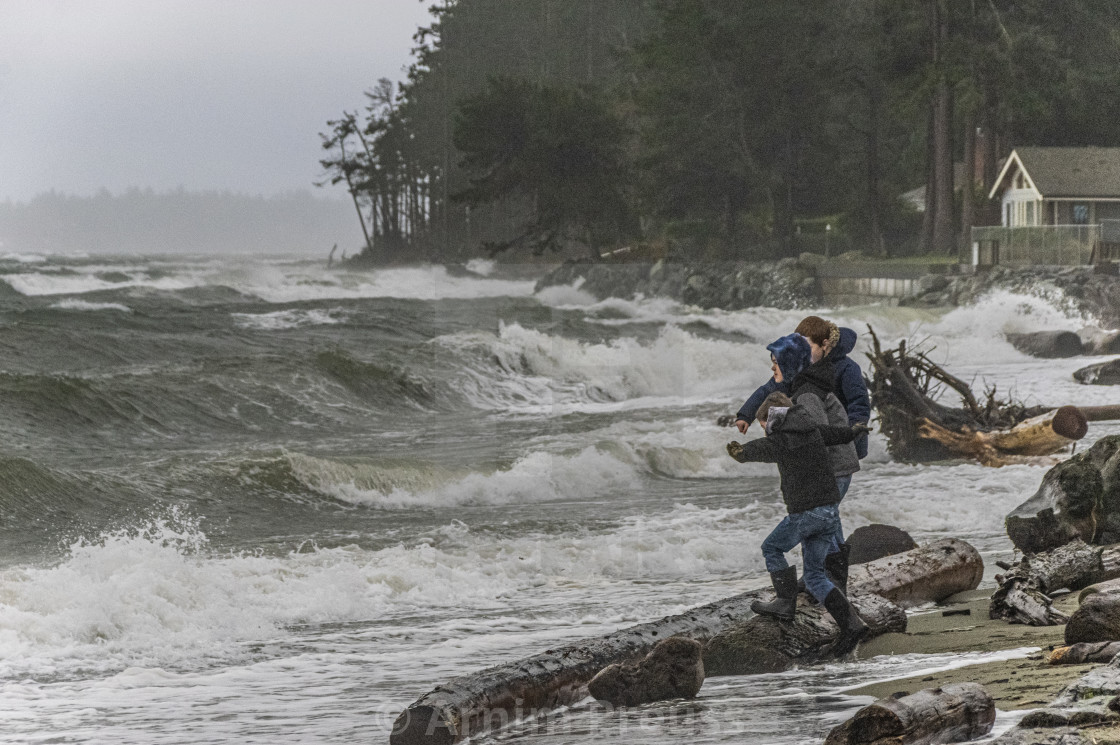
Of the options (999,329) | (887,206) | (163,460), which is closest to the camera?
(163,460)

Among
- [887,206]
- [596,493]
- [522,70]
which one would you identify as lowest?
[596,493]

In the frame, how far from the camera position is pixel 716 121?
43.4m

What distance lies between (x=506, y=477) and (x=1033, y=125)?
32433mm

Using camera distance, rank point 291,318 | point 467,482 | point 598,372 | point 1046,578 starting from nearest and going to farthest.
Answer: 1. point 1046,578
2. point 467,482
3. point 598,372
4. point 291,318

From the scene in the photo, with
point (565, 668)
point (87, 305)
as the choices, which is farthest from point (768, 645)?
point (87, 305)

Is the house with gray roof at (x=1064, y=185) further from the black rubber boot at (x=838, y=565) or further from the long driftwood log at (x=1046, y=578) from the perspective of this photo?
the black rubber boot at (x=838, y=565)

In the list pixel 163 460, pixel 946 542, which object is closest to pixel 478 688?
pixel 946 542

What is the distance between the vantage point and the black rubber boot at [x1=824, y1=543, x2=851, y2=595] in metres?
5.47

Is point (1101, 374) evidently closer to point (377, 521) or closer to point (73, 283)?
point (377, 521)

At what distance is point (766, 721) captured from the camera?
4562mm

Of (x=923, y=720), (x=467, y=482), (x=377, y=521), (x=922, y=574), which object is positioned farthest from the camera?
(x=467, y=482)

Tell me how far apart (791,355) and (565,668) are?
4.98ft

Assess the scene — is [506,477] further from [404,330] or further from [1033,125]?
[1033,125]

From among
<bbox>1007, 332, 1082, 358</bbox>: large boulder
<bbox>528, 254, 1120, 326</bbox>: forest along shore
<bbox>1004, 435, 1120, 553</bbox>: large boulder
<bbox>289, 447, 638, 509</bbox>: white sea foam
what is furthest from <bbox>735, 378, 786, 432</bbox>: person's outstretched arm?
<bbox>528, 254, 1120, 326</bbox>: forest along shore
